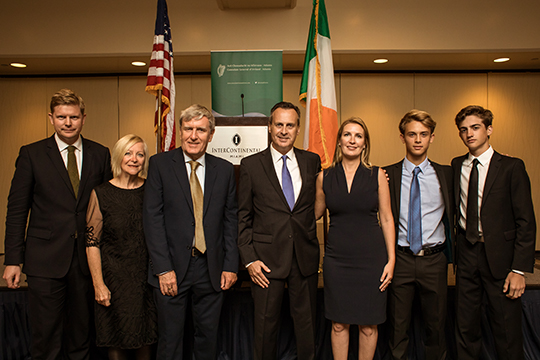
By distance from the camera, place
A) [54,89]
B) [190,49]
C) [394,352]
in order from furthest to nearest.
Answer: [54,89], [190,49], [394,352]

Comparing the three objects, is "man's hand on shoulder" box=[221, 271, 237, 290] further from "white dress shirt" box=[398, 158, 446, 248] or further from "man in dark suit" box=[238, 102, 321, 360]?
"white dress shirt" box=[398, 158, 446, 248]

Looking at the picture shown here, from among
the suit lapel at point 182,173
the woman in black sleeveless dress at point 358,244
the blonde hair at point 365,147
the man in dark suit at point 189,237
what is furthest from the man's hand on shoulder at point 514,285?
the suit lapel at point 182,173

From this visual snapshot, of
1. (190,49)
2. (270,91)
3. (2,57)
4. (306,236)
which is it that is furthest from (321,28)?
(2,57)

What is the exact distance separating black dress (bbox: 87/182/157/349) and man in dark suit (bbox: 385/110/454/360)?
151cm

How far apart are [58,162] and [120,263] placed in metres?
0.70

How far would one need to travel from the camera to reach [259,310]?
2.08 m

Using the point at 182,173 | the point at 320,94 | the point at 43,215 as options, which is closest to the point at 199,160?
the point at 182,173

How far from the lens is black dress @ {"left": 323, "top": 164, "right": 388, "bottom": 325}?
208 cm

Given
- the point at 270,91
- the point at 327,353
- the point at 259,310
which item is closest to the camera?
the point at 259,310

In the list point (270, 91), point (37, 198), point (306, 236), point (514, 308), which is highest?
point (270, 91)

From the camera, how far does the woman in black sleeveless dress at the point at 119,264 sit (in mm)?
2078

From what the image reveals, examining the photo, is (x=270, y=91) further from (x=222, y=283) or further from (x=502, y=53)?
(x=502, y=53)

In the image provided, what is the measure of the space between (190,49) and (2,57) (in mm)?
2512

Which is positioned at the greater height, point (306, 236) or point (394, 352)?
point (306, 236)
